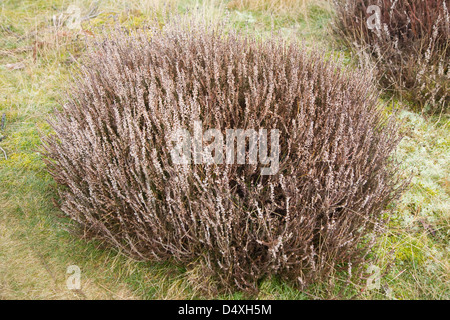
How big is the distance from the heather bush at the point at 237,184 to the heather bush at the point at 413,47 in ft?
3.03

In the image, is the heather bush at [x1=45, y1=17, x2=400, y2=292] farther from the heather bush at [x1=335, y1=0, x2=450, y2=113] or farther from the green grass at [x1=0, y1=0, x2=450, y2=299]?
the heather bush at [x1=335, y1=0, x2=450, y2=113]

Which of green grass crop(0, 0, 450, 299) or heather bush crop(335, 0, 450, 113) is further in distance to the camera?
heather bush crop(335, 0, 450, 113)

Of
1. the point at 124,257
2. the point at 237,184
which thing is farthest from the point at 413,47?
the point at 124,257

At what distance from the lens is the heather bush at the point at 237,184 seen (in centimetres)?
199

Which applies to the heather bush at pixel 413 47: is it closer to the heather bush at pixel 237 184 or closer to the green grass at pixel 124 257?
the green grass at pixel 124 257

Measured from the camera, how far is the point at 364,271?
6.75 feet

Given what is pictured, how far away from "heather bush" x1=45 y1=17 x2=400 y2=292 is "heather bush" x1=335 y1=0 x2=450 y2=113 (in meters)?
0.92

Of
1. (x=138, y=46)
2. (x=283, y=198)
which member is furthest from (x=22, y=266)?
(x=138, y=46)

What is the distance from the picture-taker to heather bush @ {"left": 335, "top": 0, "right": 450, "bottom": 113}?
3236mm

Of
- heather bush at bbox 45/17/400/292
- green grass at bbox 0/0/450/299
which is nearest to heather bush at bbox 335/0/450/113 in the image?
green grass at bbox 0/0/450/299

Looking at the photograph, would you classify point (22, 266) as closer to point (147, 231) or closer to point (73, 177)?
point (73, 177)

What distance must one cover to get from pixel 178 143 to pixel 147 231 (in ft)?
1.96

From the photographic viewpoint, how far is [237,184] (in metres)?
2.12

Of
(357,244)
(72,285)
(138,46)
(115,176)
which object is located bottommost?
(72,285)
